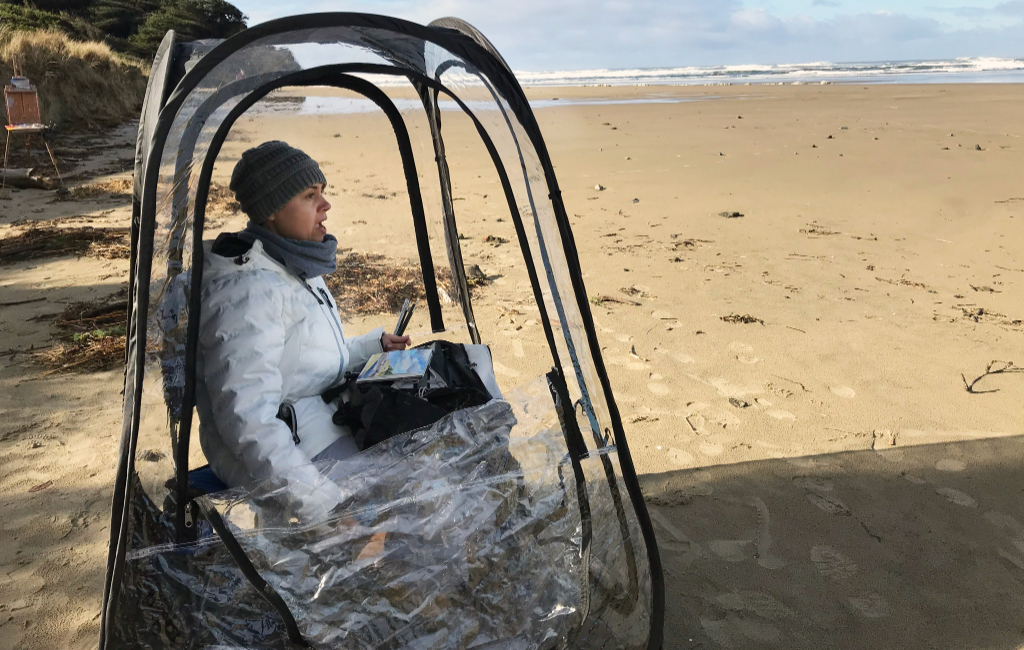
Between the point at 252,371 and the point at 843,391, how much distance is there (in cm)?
281

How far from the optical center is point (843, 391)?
140 inches

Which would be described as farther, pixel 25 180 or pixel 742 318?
pixel 25 180

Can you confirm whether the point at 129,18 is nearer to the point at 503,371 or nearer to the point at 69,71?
the point at 69,71

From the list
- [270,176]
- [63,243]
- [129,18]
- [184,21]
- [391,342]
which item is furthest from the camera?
[129,18]

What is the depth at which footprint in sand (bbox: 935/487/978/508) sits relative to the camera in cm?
271

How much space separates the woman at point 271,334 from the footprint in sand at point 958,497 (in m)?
2.17

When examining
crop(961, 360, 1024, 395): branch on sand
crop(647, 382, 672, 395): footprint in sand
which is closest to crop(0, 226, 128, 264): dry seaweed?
crop(647, 382, 672, 395): footprint in sand

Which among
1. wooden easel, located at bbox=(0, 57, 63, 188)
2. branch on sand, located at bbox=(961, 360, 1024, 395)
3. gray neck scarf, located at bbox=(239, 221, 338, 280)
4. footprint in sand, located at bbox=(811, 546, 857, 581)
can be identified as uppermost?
wooden easel, located at bbox=(0, 57, 63, 188)

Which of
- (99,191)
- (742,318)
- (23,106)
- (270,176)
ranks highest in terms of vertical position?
(23,106)

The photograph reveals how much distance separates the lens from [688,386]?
12.0 ft

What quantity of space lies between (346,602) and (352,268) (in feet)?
5.90

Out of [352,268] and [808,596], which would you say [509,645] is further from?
[352,268]

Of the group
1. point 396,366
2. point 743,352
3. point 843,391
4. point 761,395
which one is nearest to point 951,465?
point 843,391

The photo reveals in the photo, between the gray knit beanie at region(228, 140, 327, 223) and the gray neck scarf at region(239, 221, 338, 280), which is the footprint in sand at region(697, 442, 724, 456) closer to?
the gray neck scarf at region(239, 221, 338, 280)
